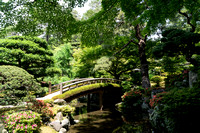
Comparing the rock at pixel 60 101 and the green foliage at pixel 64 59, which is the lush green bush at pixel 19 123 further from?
the green foliage at pixel 64 59

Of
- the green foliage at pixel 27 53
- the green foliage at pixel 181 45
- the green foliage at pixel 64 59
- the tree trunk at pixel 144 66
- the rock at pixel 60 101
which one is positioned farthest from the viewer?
the green foliage at pixel 64 59

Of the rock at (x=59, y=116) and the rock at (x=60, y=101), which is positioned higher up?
the rock at (x=60, y=101)

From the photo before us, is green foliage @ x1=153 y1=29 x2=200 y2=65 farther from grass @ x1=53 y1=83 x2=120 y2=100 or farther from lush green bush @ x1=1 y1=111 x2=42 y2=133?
lush green bush @ x1=1 y1=111 x2=42 y2=133

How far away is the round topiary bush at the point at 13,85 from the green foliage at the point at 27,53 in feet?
14.3

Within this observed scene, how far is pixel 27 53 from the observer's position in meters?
10.7

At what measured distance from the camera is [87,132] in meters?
7.43

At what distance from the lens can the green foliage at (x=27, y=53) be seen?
31.7 ft

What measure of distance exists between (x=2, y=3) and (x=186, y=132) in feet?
25.4

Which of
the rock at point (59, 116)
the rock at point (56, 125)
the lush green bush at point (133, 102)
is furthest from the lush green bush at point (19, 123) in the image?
the lush green bush at point (133, 102)

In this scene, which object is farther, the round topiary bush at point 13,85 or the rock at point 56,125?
the rock at point 56,125

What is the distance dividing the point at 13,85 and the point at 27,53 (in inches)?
235

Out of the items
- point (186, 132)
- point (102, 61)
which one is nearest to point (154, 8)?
point (186, 132)

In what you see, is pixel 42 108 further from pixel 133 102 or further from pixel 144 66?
pixel 144 66

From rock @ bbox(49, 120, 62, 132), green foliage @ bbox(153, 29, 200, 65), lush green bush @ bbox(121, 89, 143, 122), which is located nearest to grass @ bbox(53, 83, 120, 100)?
rock @ bbox(49, 120, 62, 132)
